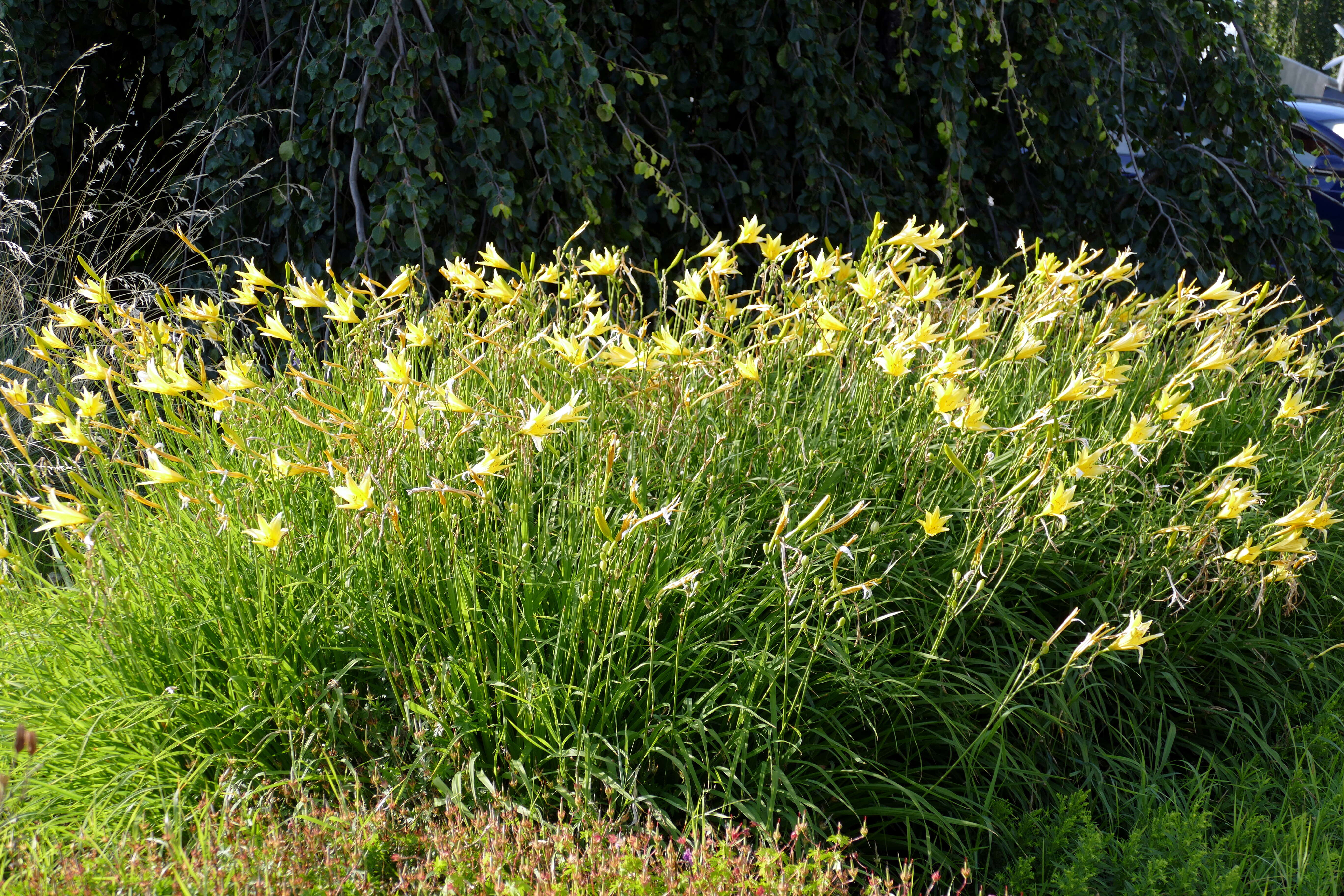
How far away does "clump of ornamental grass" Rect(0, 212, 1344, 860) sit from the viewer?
5.96ft

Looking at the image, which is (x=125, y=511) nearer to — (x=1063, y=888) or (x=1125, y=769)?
(x=1063, y=888)

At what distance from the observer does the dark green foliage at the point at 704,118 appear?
3.64m

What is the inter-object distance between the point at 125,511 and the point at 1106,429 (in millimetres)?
1944

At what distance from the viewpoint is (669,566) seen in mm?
1991

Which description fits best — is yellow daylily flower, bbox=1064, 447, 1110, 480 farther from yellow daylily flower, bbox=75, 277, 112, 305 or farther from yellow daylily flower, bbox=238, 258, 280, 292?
yellow daylily flower, bbox=75, 277, 112, 305

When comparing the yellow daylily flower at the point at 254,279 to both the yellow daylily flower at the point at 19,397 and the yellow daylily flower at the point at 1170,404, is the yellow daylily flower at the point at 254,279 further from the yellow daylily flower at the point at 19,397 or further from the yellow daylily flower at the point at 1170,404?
the yellow daylily flower at the point at 1170,404

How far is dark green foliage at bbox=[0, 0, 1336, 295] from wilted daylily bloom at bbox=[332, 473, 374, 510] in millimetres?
1977

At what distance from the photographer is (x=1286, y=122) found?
4.88m

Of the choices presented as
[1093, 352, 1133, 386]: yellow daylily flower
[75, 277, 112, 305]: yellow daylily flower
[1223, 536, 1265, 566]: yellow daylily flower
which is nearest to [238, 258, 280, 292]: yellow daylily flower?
[75, 277, 112, 305]: yellow daylily flower

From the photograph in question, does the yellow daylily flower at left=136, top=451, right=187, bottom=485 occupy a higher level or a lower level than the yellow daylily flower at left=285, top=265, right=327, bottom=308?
lower

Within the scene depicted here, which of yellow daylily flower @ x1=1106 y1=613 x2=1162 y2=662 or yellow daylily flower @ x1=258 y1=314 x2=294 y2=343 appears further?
yellow daylily flower @ x1=258 y1=314 x2=294 y2=343

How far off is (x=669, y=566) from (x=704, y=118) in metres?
2.83

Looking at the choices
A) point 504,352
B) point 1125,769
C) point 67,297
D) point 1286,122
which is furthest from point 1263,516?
point 67,297

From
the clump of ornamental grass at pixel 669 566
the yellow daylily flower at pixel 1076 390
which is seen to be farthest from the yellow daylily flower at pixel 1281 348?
the yellow daylily flower at pixel 1076 390
